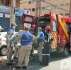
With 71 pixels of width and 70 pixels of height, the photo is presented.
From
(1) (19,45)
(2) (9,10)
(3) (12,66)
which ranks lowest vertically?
(3) (12,66)

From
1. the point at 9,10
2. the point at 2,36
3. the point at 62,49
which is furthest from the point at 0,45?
the point at 9,10

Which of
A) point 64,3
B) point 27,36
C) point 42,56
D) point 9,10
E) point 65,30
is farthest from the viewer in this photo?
point 64,3

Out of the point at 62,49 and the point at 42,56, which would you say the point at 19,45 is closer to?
the point at 42,56

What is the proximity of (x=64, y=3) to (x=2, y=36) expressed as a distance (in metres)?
43.3

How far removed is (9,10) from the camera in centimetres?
2233

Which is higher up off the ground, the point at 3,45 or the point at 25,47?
the point at 25,47

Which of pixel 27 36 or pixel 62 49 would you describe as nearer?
pixel 27 36

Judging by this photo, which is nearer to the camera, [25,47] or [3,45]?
[25,47]

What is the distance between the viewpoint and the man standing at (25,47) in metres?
12.5

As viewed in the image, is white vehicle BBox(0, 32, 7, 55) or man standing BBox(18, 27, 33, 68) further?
white vehicle BBox(0, 32, 7, 55)

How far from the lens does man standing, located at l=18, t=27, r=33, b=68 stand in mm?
12469

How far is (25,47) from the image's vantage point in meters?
12.5

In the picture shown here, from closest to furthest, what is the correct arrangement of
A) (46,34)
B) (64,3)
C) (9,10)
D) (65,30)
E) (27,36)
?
(27,36) < (46,34) < (65,30) < (9,10) < (64,3)

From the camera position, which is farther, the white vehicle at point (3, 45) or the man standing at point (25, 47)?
the white vehicle at point (3, 45)
